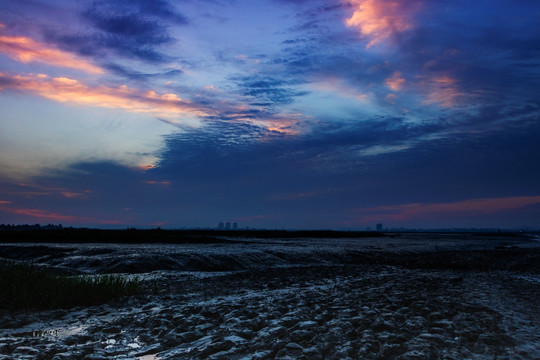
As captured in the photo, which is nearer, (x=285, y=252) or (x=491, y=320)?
(x=491, y=320)

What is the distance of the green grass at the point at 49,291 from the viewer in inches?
353

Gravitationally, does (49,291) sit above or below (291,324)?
above

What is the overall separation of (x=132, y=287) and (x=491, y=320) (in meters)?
9.62

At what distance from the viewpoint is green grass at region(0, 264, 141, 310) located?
896 cm

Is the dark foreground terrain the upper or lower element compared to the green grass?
lower

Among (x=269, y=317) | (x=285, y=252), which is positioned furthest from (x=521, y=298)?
(x=285, y=252)

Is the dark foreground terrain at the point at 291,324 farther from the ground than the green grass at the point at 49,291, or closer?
closer

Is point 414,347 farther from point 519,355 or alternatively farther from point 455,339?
point 519,355

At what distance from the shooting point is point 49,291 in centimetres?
964

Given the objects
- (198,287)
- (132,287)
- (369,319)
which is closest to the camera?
(369,319)

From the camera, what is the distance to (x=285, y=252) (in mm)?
28203

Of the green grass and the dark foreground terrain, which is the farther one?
the green grass

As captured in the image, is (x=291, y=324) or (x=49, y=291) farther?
(x=49, y=291)

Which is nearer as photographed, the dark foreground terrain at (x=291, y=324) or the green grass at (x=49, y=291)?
the dark foreground terrain at (x=291, y=324)
